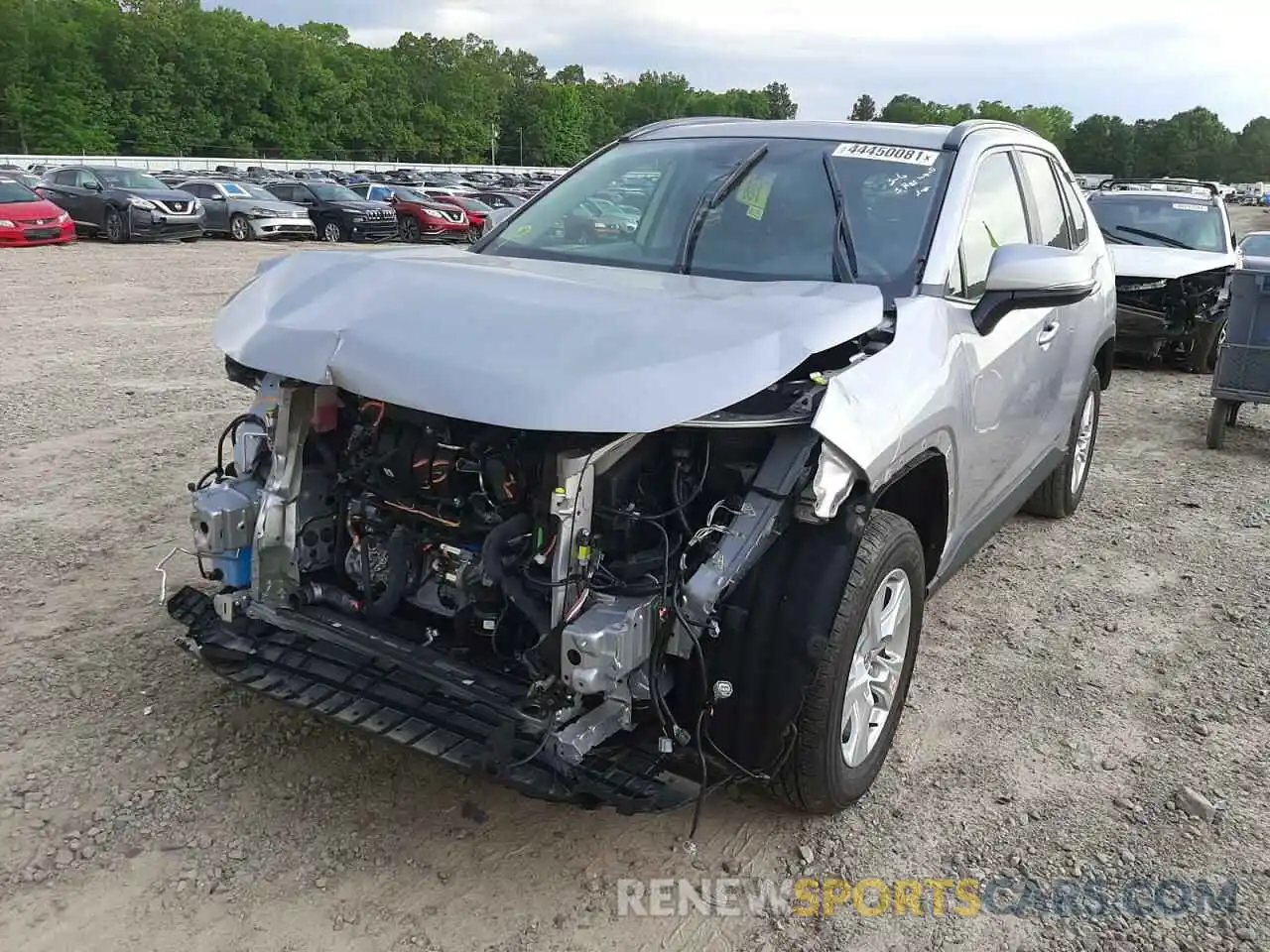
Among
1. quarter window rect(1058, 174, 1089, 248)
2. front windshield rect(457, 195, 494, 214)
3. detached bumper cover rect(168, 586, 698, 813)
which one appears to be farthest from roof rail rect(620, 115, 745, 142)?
front windshield rect(457, 195, 494, 214)

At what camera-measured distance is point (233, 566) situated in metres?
3.20

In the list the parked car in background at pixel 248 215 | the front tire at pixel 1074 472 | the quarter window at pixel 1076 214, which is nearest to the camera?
the quarter window at pixel 1076 214

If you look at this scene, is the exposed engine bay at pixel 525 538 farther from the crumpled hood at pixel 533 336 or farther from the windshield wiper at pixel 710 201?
the windshield wiper at pixel 710 201

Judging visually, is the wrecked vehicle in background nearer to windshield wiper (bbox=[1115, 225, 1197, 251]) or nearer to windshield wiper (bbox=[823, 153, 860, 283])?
windshield wiper (bbox=[1115, 225, 1197, 251])

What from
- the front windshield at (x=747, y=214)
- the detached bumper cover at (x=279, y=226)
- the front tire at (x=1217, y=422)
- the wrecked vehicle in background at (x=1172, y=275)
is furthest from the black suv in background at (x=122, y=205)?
the front tire at (x=1217, y=422)

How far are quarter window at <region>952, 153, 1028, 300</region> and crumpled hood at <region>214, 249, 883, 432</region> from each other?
644 mm

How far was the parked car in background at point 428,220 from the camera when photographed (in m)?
25.5

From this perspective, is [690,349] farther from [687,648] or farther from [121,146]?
[121,146]

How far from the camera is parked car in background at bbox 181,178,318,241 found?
23828 millimetres

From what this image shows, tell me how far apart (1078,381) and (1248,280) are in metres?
2.97

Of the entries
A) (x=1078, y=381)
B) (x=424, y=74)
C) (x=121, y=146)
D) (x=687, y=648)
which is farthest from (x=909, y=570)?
(x=424, y=74)

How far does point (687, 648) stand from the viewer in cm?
265

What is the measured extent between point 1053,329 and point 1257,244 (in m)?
11.6

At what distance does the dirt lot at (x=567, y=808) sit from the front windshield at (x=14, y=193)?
658 inches
